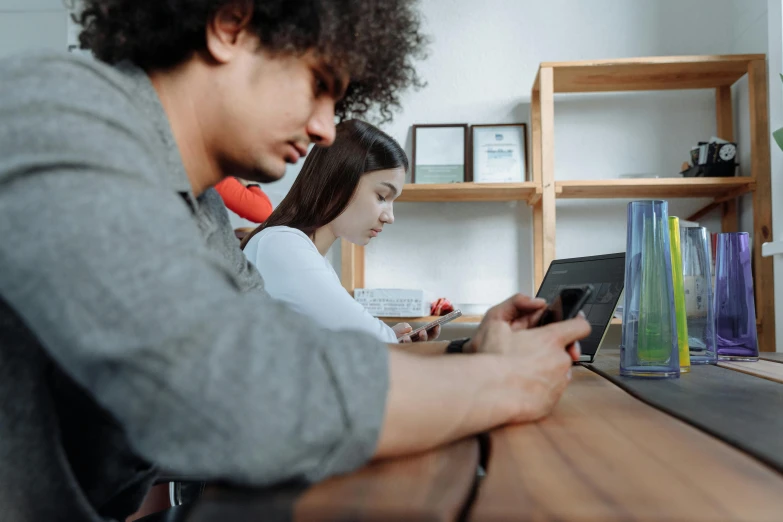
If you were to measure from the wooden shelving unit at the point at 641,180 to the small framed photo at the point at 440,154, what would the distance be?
0.08m

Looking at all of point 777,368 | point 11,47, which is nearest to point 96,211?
point 777,368

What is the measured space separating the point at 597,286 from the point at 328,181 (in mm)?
868

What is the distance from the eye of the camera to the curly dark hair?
688 millimetres

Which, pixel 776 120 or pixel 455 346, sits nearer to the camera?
pixel 455 346

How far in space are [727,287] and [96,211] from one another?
128 centimetres

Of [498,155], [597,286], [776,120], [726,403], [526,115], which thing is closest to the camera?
[726,403]

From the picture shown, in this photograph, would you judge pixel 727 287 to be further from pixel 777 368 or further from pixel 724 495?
pixel 724 495

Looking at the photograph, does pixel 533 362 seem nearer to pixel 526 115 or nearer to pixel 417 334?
pixel 417 334

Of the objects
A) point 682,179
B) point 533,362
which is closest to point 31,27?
point 682,179

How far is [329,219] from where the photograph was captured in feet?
6.34

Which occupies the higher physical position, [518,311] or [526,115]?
[526,115]

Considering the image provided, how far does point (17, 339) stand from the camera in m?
0.59

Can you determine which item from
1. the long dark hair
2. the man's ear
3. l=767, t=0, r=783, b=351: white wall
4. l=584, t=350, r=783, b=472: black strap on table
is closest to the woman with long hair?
the long dark hair

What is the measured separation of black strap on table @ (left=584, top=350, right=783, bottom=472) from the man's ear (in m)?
0.61
